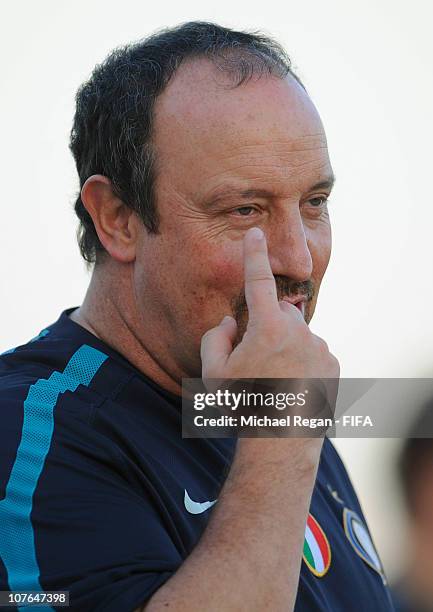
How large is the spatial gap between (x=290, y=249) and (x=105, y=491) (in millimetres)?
985

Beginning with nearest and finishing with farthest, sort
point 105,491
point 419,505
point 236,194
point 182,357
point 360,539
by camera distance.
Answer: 1. point 105,491
2. point 236,194
3. point 182,357
4. point 360,539
5. point 419,505

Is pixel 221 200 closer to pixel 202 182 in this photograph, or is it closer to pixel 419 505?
pixel 202 182

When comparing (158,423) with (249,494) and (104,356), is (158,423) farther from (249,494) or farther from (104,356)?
(249,494)

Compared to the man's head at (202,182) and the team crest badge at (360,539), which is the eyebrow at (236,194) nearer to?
the man's head at (202,182)

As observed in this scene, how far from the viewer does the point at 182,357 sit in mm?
3055

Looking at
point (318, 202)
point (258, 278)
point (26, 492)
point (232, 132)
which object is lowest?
point (26, 492)

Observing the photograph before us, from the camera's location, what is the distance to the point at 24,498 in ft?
7.50

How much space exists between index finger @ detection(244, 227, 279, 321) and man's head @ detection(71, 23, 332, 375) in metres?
0.13

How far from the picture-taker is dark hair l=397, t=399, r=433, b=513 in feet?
13.9

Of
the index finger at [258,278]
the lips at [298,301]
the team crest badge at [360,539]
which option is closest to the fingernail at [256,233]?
the index finger at [258,278]

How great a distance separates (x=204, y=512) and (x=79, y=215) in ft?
4.49

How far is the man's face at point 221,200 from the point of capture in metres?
2.92

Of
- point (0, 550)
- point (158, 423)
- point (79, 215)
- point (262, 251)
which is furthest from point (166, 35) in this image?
point (0, 550)

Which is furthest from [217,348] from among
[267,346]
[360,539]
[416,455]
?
[416,455]
